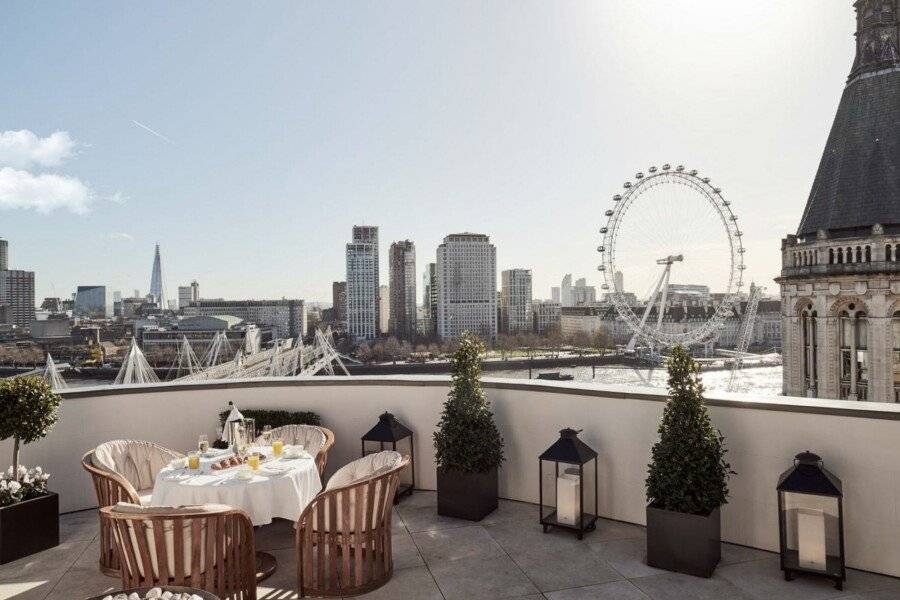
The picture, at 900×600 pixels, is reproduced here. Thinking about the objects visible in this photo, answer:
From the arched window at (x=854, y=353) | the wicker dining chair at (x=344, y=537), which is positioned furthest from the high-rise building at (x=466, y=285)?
the wicker dining chair at (x=344, y=537)

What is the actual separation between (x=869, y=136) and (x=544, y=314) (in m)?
69.9

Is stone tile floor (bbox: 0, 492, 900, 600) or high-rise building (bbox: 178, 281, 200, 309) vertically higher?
high-rise building (bbox: 178, 281, 200, 309)

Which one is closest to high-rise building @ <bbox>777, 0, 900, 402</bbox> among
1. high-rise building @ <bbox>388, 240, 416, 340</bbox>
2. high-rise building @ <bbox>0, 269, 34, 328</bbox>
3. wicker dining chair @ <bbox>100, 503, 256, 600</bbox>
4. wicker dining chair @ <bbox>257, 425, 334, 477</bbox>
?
wicker dining chair @ <bbox>257, 425, 334, 477</bbox>

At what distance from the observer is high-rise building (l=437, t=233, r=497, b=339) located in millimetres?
83812

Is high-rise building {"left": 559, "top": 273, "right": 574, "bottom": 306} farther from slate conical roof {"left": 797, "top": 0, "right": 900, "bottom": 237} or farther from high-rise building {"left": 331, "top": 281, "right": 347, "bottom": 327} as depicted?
slate conical roof {"left": 797, "top": 0, "right": 900, "bottom": 237}

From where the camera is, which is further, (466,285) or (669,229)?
(466,285)

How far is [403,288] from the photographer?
303 feet

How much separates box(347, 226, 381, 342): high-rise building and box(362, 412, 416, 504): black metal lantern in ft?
261

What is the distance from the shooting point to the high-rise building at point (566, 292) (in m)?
93.2

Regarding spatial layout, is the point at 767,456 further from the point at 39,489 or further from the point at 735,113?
the point at 735,113

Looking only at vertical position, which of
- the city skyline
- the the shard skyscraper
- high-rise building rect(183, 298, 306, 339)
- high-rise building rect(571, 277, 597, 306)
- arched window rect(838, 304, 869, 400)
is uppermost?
the the shard skyscraper

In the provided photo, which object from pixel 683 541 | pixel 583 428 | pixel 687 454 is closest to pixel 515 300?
pixel 583 428

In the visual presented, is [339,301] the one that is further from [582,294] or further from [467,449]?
[467,449]

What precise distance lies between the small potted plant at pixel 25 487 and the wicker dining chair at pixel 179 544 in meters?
1.97
